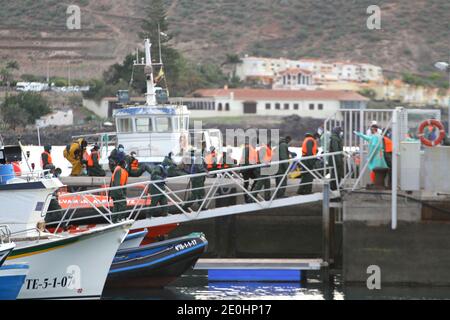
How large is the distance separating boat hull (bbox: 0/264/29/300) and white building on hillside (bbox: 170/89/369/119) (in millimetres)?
74029

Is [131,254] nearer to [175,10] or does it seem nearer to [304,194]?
[304,194]

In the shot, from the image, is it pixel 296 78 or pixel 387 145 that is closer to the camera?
pixel 387 145

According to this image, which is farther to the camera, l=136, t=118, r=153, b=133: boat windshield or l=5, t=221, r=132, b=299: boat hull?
l=136, t=118, r=153, b=133: boat windshield

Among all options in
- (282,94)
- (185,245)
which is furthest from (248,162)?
(282,94)

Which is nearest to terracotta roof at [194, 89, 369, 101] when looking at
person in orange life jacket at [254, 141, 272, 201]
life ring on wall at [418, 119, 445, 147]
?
person in orange life jacket at [254, 141, 272, 201]

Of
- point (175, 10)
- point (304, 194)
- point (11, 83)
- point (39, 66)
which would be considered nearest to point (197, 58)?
point (175, 10)

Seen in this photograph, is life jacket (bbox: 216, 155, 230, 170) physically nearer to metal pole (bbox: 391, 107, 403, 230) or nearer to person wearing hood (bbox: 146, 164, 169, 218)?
person wearing hood (bbox: 146, 164, 169, 218)

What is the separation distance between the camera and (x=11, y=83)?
82938 mm

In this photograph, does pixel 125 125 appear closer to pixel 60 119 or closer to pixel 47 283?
pixel 47 283

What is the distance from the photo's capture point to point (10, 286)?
23125 millimetres

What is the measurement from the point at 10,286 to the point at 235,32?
10181cm

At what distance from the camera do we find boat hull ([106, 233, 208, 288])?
25984 mm

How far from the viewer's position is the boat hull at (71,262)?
2341 cm

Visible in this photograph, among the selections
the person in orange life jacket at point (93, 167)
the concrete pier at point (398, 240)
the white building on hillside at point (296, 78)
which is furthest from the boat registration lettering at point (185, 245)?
the white building on hillside at point (296, 78)
